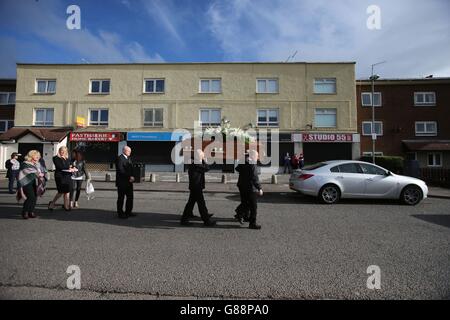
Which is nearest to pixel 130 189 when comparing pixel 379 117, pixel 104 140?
pixel 104 140

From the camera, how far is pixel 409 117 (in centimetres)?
2511

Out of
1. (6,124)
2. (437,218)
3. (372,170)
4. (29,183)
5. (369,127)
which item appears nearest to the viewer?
(29,183)

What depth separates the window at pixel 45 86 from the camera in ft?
Result: 82.0

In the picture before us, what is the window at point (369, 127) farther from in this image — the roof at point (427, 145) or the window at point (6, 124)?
the window at point (6, 124)

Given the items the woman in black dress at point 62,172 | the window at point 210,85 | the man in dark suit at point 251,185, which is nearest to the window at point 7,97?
the window at point 210,85

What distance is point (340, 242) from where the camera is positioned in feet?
15.9

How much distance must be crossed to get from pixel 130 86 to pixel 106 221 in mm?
21055

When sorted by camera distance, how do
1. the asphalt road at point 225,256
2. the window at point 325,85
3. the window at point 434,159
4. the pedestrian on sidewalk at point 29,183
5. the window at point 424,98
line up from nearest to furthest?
the asphalt road at point 225,256
the pedestrian on sidewalk at point 29,183
the window at point 325,85
the window at point 434,159
the window at point 424,98

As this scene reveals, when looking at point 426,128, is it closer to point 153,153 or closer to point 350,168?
point 350,168

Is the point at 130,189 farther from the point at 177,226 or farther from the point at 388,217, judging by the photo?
the point at 388,217

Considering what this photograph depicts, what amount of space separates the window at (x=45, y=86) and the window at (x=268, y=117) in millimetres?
19432

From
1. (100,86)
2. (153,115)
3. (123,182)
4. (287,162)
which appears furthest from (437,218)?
(100,86)

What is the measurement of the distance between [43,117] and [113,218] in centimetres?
2346
